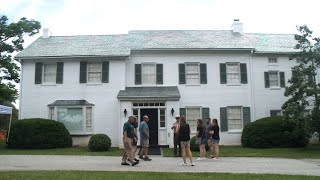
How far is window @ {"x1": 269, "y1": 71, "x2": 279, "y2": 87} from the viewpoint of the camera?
1058 inches

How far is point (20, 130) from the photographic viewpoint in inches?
909

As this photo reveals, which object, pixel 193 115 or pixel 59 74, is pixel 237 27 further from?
pixel 59 74

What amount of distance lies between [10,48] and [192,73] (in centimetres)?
1220

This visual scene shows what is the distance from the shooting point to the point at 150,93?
24.7 m

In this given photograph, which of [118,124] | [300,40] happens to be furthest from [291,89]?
[118,124]

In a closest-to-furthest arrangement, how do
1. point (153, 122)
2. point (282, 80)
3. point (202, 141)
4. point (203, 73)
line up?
1. point (202, 141)
2. point (153, 122)
3. point (203, 73)
4. point (282, 80)

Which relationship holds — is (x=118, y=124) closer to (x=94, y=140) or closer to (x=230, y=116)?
(x=94, y=140)

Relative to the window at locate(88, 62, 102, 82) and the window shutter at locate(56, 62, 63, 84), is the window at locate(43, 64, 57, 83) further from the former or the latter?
the window at locate(88, 62, 102, 82)

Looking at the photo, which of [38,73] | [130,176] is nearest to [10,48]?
[38,73]

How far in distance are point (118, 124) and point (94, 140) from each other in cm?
358

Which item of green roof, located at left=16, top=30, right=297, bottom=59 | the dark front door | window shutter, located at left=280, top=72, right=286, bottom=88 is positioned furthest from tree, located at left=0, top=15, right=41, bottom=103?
window shutter, located at left=280, top=72, right=286, bottom=88

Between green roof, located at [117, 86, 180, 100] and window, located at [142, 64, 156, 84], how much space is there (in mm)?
608

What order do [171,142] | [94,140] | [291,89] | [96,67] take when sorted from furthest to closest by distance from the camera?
[96,67] → [171,142] → [291,89] → [94,140]

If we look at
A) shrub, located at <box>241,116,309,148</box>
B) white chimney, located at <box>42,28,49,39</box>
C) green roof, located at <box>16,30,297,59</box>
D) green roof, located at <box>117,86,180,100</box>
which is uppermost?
white chimney, located at <box>42,28,49,39</box>
